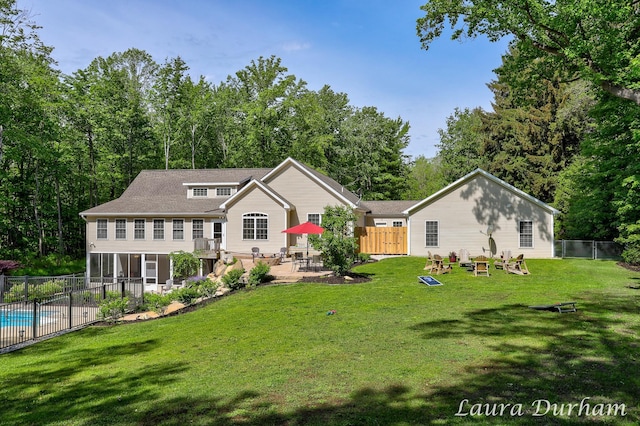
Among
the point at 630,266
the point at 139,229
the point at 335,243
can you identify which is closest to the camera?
the point at 335,243

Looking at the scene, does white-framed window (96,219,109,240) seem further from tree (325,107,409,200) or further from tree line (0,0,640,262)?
tree (325,107,409,200)

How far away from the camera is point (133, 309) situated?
17.4 m

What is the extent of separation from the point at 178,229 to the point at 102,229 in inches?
230

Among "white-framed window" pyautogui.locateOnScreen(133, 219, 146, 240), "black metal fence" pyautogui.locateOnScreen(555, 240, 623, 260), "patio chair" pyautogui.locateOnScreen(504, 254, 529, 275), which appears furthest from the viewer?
"white-framed window" pyautogui.locateOnScreen(133, 219, 146, 240)

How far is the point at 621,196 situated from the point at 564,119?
735 inches

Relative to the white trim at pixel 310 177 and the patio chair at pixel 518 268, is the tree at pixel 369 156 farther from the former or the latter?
the patio chair at pixel 518 268

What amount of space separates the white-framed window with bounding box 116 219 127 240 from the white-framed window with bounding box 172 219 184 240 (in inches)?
147

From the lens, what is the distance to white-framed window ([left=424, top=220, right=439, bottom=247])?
1089 inches

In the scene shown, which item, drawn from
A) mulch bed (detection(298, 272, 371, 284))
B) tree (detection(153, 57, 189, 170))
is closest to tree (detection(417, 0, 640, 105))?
mulch bed (detection(298, 272, 371, 284))

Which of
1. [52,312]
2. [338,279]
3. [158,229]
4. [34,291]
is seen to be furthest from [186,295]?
[158,229]

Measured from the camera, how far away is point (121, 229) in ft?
99.2

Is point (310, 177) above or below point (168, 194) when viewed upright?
above

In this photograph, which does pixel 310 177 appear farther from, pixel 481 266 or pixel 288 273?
pixel 481 266

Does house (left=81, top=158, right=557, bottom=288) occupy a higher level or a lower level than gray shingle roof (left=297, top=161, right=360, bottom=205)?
lower
